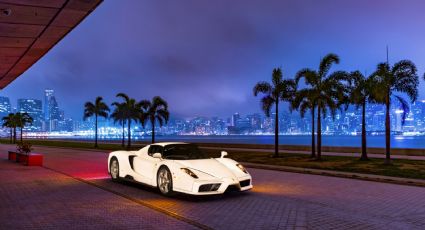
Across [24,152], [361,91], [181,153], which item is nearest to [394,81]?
[361,91]

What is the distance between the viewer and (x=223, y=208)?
9.10 metres

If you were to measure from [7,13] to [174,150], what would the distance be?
622 centimetres

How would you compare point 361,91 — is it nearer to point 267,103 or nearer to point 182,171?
point 267,103

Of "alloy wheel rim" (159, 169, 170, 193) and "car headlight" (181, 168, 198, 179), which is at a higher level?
"car headlight" (181, 168, 198, 179)

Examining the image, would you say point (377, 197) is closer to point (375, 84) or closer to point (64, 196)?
point (64, 196)

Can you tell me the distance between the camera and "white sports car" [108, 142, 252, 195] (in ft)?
32.9

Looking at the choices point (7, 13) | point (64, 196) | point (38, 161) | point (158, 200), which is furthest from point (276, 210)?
point (38, 161)

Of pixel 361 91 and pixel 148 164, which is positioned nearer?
pixel 148 164

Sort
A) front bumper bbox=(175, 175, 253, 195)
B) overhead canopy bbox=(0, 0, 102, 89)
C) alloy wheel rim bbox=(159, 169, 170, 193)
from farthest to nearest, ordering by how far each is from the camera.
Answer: overhead canopy bbox=(0, 0, 102, 89)
alloy wheel rim bbox=(159, 169, 170, 193)
front bumper bbox=(175, 175, 253, 195)

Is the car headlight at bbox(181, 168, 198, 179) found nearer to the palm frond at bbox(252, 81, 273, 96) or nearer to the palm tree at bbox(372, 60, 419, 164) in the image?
the palm tree at bbox(372, 60, 419, 164)

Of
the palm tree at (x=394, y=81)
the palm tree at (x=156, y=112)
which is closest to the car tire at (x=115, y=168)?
the palm tree at (x=394, y=81)

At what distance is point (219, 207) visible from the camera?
9.23 metres

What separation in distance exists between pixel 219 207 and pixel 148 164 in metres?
3.43

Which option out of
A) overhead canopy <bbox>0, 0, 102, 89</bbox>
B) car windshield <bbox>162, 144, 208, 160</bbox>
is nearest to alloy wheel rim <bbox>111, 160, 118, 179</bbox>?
car windshield <bbox>162, 144, 208, 160</bbox>
